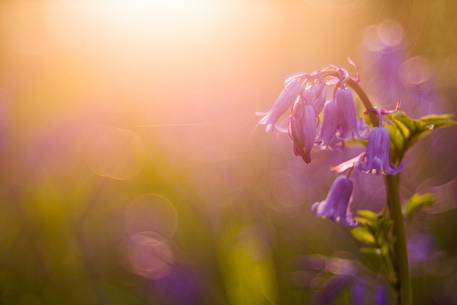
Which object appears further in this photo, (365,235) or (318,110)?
(365,235)

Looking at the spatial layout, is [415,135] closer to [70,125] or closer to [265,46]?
[70,125]

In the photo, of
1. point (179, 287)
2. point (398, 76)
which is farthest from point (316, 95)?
point (398, 76)

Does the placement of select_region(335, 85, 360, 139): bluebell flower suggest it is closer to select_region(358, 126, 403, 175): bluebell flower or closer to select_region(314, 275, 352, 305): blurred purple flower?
select_region(358, 126, 403, 175): bluebell flower

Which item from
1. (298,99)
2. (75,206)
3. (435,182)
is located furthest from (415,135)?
(435,182)

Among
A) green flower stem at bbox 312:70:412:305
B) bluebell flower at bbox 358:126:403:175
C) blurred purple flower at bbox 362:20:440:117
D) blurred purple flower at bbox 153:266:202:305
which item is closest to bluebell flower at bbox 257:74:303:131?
green flower stem at bbox 312:70:412:305

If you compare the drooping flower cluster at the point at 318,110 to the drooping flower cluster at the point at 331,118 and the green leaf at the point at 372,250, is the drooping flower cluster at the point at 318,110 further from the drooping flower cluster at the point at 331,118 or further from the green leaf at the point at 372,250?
the green leaf at the point at 372,250

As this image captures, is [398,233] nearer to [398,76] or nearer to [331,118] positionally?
[331,118]
